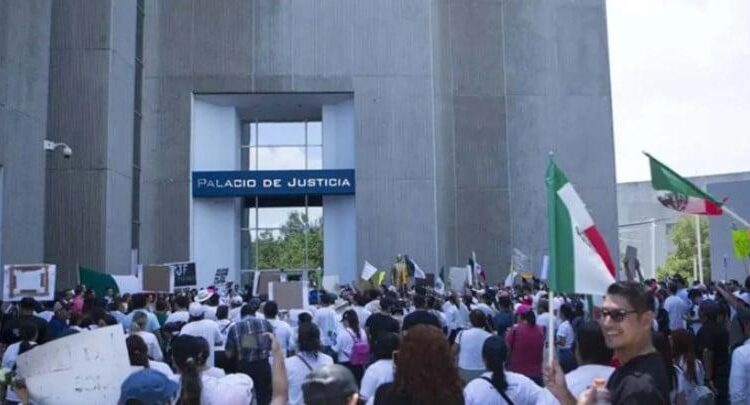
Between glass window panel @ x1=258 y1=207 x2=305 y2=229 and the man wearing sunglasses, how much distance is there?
3310cm

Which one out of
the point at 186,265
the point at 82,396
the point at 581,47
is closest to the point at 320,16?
the point at 581,47

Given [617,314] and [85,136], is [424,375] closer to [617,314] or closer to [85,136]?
[617,314]

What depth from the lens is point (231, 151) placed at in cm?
3509

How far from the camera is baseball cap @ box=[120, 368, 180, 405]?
434 centimetres

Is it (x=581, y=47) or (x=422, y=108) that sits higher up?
(x=581, y=47)

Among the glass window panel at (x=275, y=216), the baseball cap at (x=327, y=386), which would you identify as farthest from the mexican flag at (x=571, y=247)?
the glass window panel at (x=275, y=216)

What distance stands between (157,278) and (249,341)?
325 inches

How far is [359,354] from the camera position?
33.8 ft

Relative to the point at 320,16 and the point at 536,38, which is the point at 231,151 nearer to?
the point at 320,16

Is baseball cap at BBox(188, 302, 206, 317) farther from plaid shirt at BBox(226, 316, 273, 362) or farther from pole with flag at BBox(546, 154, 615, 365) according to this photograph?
pole with flag at BBox(546, 154, 615, 365)

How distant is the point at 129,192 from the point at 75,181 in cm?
243

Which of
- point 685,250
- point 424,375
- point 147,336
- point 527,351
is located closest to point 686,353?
point 527,351

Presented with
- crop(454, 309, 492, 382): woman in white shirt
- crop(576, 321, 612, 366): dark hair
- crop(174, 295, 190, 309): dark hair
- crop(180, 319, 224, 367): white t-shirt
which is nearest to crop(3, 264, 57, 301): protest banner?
crop(174, 295, 190, 309): dark hair

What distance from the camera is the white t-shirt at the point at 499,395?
5.66 meters
